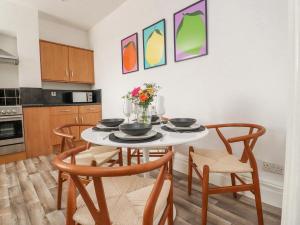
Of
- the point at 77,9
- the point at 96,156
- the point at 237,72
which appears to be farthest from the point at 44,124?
the point at 237,72

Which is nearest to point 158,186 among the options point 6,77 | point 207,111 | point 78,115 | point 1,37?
point 207,111

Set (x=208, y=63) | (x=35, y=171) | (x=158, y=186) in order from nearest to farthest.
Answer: (x=158, y=186) < (x=208, y=63) < (x=35, y=171)

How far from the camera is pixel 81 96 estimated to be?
3.68 m

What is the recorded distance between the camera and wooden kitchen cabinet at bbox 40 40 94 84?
10.8ft

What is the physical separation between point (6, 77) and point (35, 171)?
1847mm

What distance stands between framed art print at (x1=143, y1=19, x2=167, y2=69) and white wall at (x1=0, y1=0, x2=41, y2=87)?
6.71ft

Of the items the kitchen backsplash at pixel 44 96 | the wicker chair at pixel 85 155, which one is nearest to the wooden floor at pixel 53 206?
the wicker chair at pixel 85 155


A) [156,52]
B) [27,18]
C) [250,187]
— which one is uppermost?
[27,18]

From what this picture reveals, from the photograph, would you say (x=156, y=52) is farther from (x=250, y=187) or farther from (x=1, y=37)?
(x=1, y=37)

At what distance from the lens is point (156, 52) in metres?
2.53

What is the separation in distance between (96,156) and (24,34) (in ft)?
9.38

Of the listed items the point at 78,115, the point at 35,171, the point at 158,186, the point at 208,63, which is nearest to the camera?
the point at 158,186

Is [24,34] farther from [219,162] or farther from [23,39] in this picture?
[219,162]

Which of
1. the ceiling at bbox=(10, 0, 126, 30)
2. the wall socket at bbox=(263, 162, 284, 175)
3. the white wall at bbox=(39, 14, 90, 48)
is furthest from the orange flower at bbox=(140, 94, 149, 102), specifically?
the white wall at bbox=(39, 14, 90, 48)
